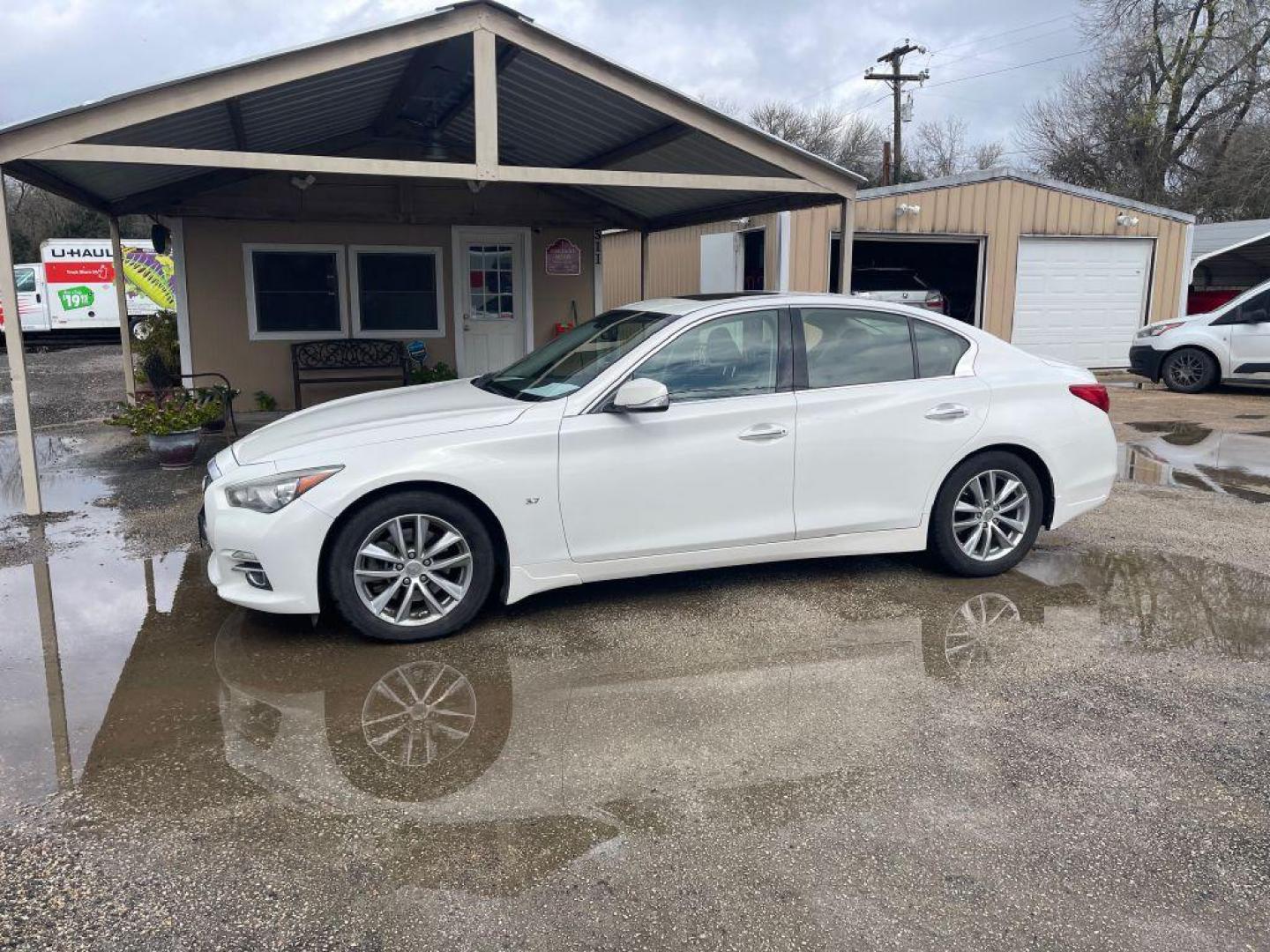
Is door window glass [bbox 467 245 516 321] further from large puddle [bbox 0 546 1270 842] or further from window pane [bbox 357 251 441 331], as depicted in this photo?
large puddle [bbox 0 546 1270 842]

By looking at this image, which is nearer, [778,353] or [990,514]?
[778,353]

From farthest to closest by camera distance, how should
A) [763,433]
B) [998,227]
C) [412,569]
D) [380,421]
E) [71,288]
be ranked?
[71,288] → [998,227] → [763,433] → [380,421] → [412,569]

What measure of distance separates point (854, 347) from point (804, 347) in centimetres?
31

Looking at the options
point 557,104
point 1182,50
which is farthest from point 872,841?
point 1182,50

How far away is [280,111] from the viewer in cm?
853

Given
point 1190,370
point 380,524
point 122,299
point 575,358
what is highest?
point 122,299

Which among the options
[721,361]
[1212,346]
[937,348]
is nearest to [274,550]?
[721,361]

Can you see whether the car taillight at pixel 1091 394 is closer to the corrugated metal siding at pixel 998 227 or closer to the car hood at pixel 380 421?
the car hood at pixel 380 421

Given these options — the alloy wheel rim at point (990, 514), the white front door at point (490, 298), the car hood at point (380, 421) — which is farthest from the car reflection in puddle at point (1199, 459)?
the white front door at point (490, 298)

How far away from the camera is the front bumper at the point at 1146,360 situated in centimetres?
1462

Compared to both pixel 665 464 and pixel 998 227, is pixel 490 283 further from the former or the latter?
pixel 998 227

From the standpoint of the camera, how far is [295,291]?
11.5 metres

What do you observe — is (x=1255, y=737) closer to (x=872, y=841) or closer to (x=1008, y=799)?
(x=1008, y=799)

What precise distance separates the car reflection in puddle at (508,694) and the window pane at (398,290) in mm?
6638
